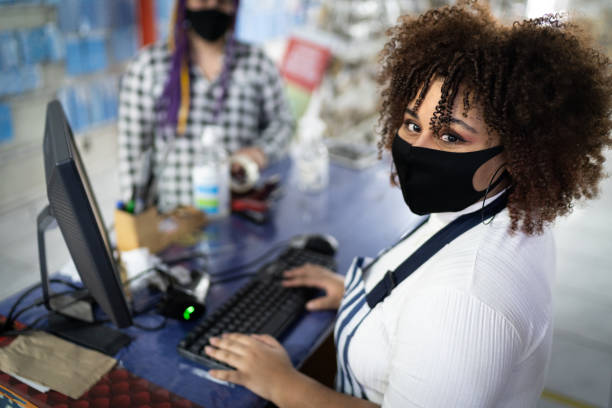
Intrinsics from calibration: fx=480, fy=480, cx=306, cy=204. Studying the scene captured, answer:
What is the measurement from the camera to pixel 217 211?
5.46 ft

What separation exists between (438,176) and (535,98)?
226 mm

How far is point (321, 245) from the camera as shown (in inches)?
58.2

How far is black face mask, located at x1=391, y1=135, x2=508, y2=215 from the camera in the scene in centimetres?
92

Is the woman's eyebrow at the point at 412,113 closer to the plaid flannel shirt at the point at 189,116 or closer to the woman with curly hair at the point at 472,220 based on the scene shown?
the woman with curly hair at the point at 472,220

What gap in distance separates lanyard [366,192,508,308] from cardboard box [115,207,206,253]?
76 cm

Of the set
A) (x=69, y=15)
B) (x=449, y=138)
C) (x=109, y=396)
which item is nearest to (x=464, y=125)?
(x=449, y=138)

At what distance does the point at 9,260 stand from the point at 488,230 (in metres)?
1.39

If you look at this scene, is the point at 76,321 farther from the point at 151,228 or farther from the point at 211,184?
the point at 211,184

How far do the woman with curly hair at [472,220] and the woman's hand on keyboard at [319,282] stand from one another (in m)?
0.18

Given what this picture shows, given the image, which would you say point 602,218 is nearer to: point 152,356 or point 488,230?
point 488,230

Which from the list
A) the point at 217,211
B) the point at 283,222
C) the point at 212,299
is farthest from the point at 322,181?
the point at 212,299

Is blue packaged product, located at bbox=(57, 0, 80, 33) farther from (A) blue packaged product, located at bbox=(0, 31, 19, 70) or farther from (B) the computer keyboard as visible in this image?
(B) the computer keyboard

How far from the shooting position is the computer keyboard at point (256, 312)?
107 centimetres

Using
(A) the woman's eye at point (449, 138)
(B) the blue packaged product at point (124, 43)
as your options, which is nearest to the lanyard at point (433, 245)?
(A) the woman's eye at point (449, 138)
